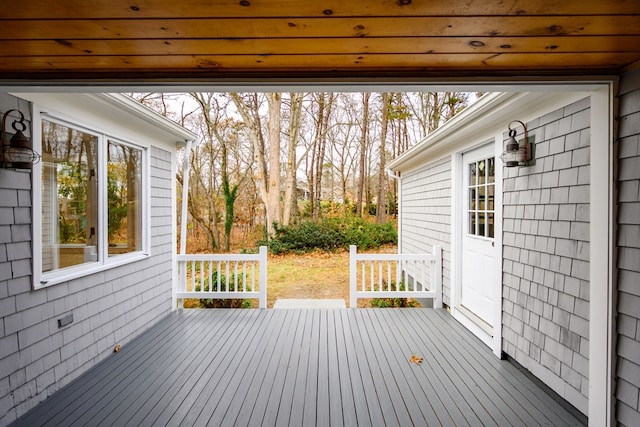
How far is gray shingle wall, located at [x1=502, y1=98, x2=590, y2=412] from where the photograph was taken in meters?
2.38

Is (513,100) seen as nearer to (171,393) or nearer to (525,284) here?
(525,284)

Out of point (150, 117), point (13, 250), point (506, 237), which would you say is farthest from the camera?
point (150, 117)

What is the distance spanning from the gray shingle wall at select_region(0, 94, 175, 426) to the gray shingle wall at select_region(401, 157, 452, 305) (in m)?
4.17

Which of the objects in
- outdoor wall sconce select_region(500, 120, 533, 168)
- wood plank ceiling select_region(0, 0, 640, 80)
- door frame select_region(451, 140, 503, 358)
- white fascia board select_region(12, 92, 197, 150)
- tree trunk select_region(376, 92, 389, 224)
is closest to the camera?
wood plank ceiling select_region(0, 0, 640, 80)

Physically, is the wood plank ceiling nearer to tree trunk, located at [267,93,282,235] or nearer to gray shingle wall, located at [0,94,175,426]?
gray shingle wall, located at [0,94,175,426]

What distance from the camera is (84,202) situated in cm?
324

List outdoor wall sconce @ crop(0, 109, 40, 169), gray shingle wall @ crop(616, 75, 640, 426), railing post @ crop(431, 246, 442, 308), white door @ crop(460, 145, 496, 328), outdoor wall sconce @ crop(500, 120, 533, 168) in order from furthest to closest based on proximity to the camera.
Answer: railing post @ crop(431, 246, 442, 308) → white door @ crop(460, 145, 496, 328) → outdoor wall sconce @ crop(500, 120, 533, 168) → outdoor wall sconce @ crop(0, 109, 40, 169) → gray shingle wall @ crop(616, 75, 640, 426)

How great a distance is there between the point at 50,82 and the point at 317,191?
1234 cm

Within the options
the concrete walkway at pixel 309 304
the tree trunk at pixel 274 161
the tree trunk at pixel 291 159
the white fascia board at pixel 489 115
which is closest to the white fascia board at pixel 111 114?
the concrete walkway at pixel 309 304

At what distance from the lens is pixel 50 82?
79.9 inches

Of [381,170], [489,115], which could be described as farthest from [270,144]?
[489,115]

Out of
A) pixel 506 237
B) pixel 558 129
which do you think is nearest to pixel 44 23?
pixel 558 129

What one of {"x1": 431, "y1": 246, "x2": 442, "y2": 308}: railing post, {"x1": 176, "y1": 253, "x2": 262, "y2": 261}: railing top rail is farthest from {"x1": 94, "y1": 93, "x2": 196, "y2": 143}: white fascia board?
{"x1": 431, "y1": 246, "x2": 442, "y2": 308}: railing post

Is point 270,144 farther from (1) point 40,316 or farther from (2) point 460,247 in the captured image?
(1) point 40,316
